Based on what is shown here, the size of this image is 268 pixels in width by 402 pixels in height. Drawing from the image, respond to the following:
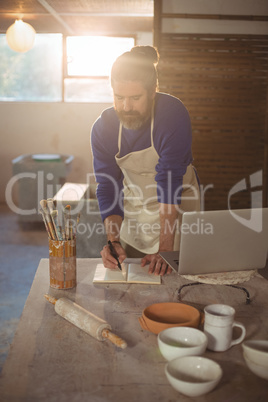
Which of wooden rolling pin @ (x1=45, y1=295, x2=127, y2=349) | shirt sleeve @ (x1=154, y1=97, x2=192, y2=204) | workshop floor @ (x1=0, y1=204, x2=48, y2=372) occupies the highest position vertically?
shirt sleeve @ (x1=154, y1=97, x2=192, y2=204)

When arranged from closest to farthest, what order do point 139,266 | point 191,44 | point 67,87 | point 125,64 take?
point 139,266 < point 125,64 < point 191,44 < point 67,87

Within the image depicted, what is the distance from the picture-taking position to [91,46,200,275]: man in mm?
1886

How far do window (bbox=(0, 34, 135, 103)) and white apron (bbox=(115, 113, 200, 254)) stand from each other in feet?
14.0

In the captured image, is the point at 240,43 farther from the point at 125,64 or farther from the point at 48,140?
the point at 48,140

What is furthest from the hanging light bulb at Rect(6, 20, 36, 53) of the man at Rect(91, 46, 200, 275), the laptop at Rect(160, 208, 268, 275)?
the laptop at Rect(160, 208, 268, 275)

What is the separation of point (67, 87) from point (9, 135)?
1100mm

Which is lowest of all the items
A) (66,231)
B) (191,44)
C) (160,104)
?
(66,231)

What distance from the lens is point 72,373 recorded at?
38.6 inches

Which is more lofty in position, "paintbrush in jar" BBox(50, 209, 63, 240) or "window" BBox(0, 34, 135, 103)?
"window" BBox(0, 34, 135, 103)

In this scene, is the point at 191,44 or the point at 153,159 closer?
the point at 153,159

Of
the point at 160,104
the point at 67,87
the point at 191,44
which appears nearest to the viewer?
the point at 160,104

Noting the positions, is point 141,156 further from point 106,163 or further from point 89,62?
point 89,62

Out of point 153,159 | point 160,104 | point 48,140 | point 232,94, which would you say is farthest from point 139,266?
point 48,140

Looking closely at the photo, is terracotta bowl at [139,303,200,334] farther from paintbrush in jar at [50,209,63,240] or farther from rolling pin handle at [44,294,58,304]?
paintbrush in jar at [50,209,63,240]
